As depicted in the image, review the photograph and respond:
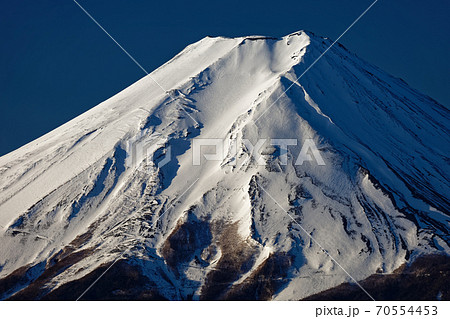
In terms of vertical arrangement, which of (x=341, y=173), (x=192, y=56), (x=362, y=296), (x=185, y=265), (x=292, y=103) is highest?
(x=192, y=56)

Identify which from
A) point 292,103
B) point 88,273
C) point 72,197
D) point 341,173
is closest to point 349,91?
point 292,103

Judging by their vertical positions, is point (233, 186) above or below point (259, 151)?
below

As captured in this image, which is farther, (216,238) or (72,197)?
(72,197)

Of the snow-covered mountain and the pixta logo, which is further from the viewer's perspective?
the pixta logo

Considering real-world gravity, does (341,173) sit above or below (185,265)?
above

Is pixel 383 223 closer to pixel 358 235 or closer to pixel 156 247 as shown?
pixel 358 235

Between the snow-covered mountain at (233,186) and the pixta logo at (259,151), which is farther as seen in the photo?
the pixta logo at (259,151)

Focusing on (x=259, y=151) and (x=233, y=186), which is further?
(x=259, y=151)

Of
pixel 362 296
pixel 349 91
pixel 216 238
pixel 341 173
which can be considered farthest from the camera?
pixel 349 91
